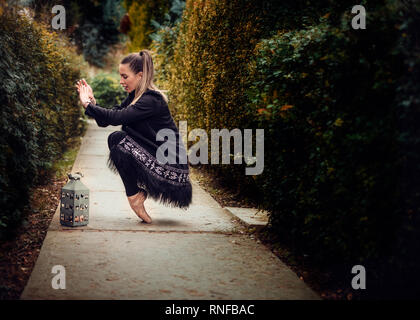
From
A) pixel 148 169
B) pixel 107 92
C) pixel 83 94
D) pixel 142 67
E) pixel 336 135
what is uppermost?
pixel 142 67

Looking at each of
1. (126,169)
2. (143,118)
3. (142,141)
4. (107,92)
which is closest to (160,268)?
(126,169)

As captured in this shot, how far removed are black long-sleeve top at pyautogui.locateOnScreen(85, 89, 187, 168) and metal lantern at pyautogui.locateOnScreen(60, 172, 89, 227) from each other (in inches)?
26.1

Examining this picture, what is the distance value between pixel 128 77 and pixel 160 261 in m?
2.02

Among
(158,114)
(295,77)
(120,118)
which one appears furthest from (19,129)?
(295,77)

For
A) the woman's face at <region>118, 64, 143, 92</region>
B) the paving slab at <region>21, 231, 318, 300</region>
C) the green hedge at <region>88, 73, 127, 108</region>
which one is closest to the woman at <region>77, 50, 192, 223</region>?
the woman's face at <region>118, 64, 143, 92</region>

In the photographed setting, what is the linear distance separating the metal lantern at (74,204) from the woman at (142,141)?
0.45m

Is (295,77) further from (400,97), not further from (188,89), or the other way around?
(188,89)

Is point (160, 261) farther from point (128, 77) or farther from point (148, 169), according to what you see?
point (128, 77)

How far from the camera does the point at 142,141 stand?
5.24 m

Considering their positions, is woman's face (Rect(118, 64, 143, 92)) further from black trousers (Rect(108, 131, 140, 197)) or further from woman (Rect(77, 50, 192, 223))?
black trousers (Rect(108, 131, 140, 197))

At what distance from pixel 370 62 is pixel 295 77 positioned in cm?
90

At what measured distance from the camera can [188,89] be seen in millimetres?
9188

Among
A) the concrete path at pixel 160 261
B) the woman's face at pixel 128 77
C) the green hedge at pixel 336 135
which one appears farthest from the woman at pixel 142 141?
the green hedge at pixel 336 135

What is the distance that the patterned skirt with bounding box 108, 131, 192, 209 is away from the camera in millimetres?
A: 5184
